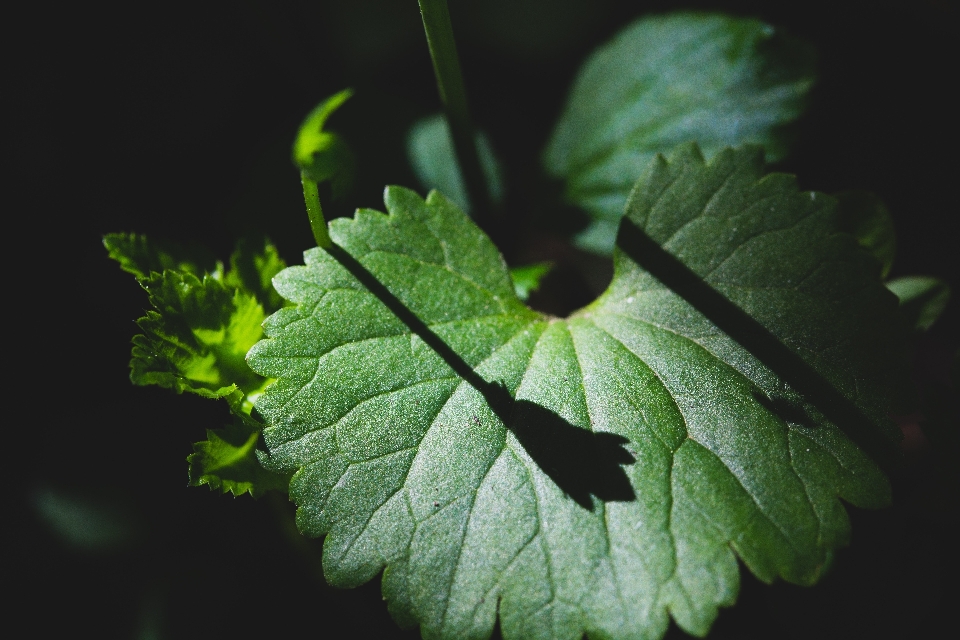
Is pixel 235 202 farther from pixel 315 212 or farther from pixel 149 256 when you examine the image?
→ pixel 315 212

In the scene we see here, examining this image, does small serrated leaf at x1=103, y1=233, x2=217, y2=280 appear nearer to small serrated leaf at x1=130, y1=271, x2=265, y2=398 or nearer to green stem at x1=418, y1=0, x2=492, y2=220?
small serrated leaf at x1=130, y1=271, x2=265, y2=398

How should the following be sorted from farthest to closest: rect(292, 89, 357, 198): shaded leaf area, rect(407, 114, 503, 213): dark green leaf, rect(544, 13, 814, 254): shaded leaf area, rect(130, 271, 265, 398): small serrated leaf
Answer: rect(407, 114, 503, 213): dark green leaf < rect(544, 13, 814, 254): shaded leaf area < rect(130, 271, 265, 398): small serrated leaf < rect(292, 89, 357, 198): shaded leaf area

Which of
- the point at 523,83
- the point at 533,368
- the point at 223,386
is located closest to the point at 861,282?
the point at 533,368

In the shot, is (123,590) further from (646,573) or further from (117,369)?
(646,573)

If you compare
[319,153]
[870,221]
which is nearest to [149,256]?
[319,153]

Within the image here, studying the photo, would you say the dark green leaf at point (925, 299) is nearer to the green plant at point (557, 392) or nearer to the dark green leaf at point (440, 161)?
the green plant at point (557, 392)

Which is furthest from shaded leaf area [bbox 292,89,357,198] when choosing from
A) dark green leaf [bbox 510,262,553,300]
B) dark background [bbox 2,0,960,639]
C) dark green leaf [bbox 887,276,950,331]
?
dark green leaf [bbox 887,276,950,331]

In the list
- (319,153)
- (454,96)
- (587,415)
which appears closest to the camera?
(319,153)
